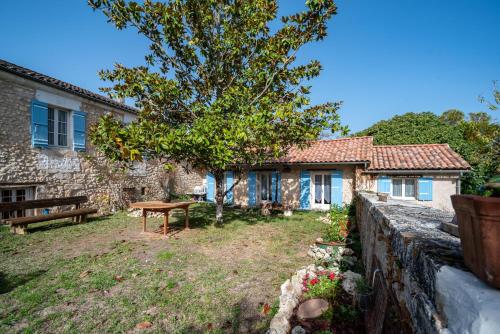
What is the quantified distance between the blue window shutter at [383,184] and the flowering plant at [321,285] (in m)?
8.76

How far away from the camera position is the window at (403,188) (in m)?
11.2

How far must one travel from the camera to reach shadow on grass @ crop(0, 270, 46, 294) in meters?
4.09

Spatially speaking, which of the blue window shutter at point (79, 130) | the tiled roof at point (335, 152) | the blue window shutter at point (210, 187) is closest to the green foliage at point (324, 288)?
the tiled roof at point (335, 152)

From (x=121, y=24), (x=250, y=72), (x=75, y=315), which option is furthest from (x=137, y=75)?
(x=75, y=315)

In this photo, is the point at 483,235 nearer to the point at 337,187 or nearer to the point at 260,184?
the point at 337,187

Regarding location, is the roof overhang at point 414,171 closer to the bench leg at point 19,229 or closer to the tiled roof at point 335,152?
the tiled roof at point 335,152

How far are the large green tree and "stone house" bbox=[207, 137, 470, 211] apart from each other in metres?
3.35

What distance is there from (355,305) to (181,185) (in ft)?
52.6

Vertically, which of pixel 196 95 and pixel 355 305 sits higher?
pixel 196 95

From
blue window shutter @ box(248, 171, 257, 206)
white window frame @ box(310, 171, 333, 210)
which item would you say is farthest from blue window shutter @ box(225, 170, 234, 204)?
white window frame @ box(310, 171, 333, 210)

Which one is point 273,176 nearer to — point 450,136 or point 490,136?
point 490,136

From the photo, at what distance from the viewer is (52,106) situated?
9938 mm

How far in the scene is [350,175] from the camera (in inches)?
469

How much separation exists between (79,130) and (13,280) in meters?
8.10
